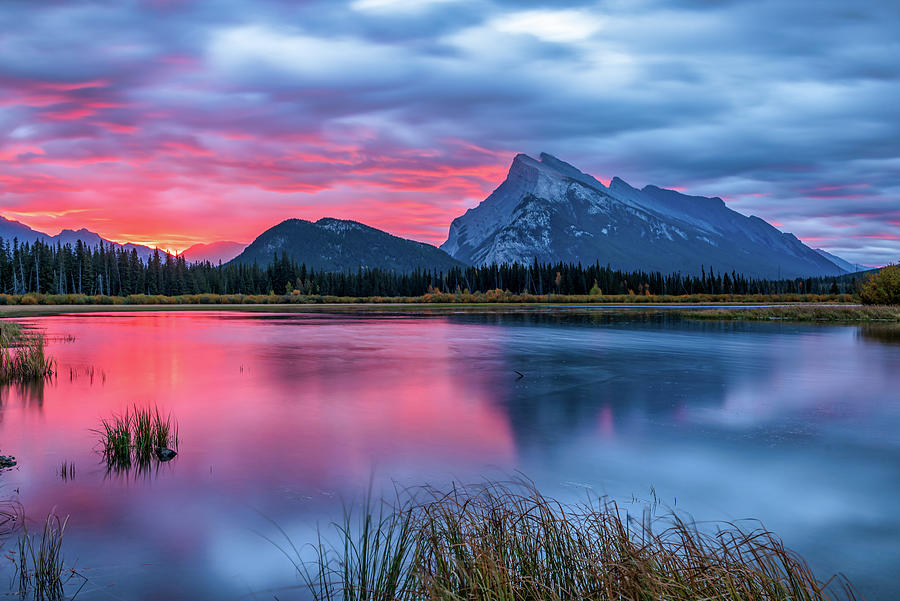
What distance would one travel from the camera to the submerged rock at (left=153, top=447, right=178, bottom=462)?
11.9 meters

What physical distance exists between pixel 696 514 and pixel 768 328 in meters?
51.3

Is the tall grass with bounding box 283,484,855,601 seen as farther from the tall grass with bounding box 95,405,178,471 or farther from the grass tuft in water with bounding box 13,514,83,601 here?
the tall grass with bounding box 95,405,178,471

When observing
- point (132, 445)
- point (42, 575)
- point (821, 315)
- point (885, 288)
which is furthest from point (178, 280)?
point (42, 575)

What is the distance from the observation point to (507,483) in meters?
10.4

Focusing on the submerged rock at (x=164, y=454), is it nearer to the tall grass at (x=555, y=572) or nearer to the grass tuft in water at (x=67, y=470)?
the grass tuft in water at (x=67, y=470)

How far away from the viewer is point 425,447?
13203 millimetres

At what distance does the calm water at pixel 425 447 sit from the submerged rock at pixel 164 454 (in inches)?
12.0

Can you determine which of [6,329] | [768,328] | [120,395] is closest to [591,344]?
[768,328]

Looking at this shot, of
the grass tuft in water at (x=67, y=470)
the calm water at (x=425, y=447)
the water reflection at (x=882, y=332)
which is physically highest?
the grass tuft in water at (x=67, y=470)

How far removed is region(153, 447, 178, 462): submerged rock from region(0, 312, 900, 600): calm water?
1.00 feet

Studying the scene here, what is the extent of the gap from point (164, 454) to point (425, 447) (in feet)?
17.5

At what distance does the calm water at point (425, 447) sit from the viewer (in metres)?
7.90

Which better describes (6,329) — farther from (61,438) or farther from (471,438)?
(471,438)

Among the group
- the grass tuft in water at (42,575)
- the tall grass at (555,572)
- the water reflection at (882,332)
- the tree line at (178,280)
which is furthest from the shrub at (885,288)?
the grass tuft in water at (42,575)
